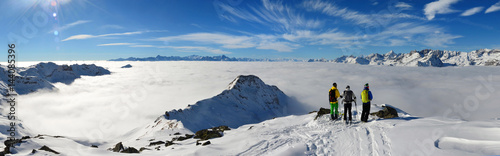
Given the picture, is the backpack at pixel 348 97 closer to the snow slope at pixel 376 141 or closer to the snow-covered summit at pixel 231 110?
the snow slope at pixel 376 141

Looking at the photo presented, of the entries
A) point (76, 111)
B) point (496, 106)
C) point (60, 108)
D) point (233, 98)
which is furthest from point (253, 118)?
point (496, 106)

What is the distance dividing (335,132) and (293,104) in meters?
141

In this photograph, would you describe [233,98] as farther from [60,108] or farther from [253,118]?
[60,108]

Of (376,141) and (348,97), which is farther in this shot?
(348,97)

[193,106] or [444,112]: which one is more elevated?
[193,106]

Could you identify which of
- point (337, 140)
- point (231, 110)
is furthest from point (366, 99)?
point (231, 110)

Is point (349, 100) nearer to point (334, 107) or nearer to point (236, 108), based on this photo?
point (334, 107)

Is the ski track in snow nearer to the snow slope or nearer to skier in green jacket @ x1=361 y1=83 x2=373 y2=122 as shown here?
the snow slope

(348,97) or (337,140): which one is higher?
(348,97)

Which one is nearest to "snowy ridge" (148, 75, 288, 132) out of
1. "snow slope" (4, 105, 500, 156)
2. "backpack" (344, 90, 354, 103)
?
"snow slope" (4, 105, 500, 156)

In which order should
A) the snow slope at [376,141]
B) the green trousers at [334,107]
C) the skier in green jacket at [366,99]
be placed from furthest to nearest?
1. the green trousers at [334,107]
2. the skier in green jacket at [366,99]
3. the snow slope at [376,141]

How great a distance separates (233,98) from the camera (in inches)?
3787

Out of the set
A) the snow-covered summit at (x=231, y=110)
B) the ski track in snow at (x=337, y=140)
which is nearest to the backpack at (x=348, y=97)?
the ski track in snow at (x=337, y=140)

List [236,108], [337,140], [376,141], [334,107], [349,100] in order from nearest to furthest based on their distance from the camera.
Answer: [376,141] < [337,140] < [349,100] < [334,107] < [236,108]
